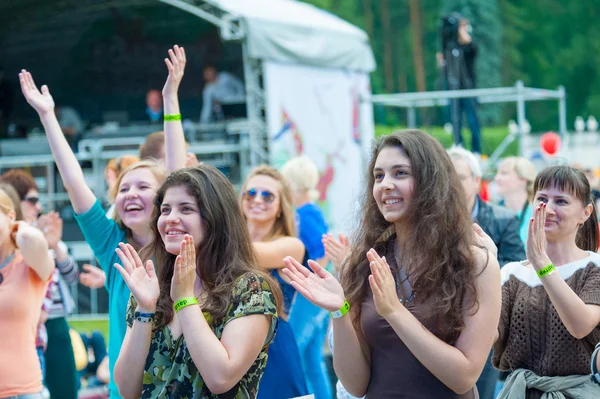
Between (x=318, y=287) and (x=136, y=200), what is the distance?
131 centimetres

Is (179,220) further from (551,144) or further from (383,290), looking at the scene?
(551,144)

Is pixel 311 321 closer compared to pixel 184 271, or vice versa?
pixel 184 271

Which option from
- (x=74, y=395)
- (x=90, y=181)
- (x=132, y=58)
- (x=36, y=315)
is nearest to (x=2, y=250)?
(x=36, y=315)

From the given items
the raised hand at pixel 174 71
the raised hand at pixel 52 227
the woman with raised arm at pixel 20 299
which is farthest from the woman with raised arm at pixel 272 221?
the raised hand at pixel 52 227

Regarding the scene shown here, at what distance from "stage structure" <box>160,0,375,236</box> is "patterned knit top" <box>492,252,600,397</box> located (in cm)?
606

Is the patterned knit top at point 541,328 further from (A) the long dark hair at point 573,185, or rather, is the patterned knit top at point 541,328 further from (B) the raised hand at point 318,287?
(B) the raised hand at point 318,287

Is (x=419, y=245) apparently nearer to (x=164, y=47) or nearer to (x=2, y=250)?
(x=2, y=250)

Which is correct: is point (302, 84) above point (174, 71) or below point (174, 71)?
above

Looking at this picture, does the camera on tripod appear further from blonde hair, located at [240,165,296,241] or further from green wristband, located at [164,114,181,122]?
green wristband, located at [164,114,181,122]

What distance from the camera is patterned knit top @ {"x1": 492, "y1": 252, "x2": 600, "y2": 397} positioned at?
360cm

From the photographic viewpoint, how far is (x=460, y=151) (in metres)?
5.21

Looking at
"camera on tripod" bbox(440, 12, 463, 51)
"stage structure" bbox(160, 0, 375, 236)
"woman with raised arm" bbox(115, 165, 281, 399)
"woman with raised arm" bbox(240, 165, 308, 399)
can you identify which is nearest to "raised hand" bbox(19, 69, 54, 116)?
"woman with raised arm" bbox(115, 165, 281, 399)

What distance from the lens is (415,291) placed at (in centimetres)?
309

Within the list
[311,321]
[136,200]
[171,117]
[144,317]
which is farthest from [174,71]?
[311,321]
